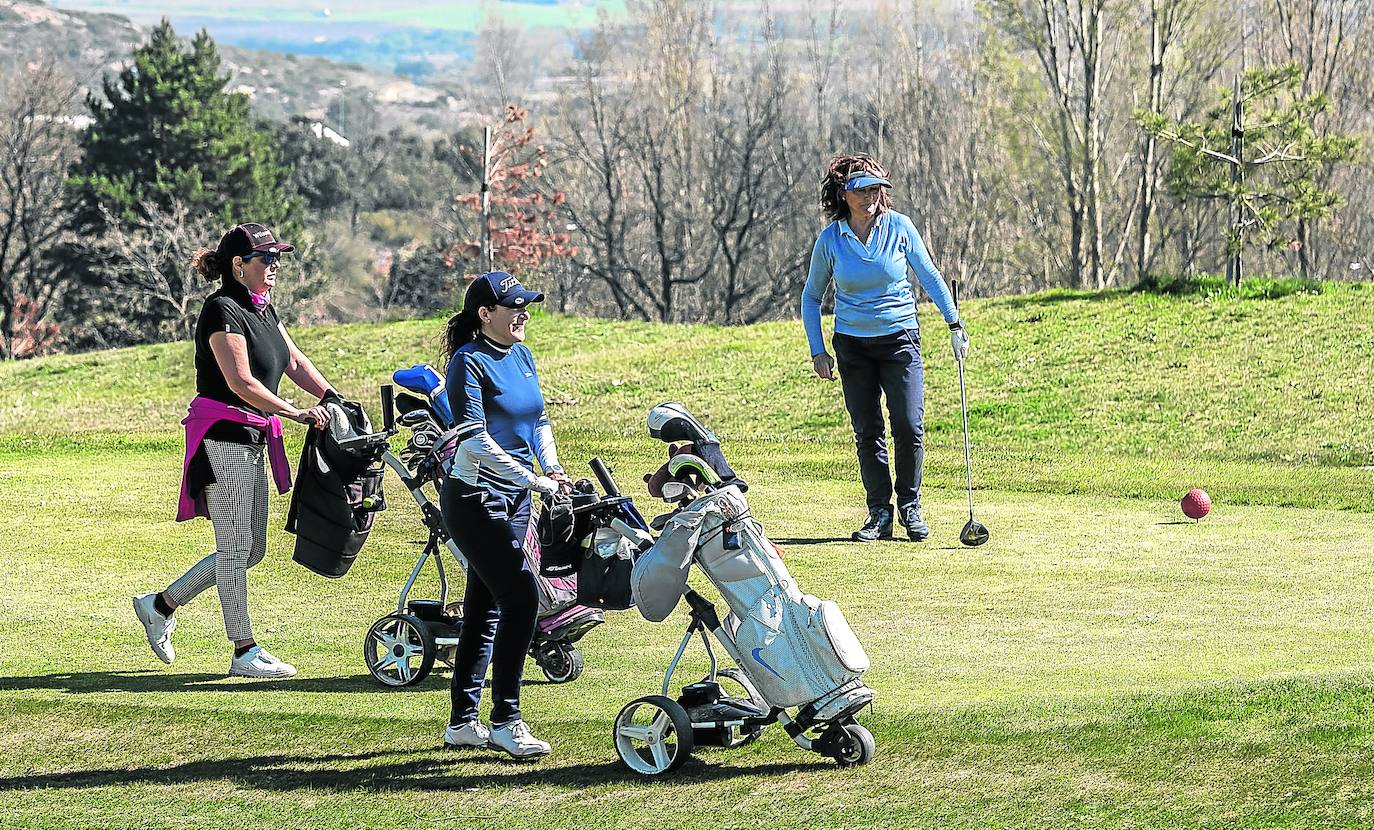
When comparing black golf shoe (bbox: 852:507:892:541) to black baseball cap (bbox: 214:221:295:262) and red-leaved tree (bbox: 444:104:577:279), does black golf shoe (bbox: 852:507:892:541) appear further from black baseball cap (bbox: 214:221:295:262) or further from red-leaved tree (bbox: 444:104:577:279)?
red-leaved tree (bbox: 444:104:577:279)

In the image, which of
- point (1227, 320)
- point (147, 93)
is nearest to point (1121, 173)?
point (147, 93)

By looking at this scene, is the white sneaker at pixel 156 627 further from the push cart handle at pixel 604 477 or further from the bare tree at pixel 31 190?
the bare tree at pixel 31 190

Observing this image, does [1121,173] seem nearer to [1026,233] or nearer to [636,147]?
[1026,233]

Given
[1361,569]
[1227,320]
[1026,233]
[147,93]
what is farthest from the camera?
[1026,233]

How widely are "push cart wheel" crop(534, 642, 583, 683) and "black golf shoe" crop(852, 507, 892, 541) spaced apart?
330 centimetres

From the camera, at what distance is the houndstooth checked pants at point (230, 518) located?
702 centimetres

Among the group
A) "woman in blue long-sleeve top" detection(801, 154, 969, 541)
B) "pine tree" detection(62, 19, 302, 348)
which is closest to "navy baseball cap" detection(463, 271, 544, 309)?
"woman in blue long-sleeve top" detection(801, 154, 969, 541)

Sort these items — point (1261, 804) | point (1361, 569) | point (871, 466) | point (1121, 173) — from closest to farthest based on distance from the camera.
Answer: point (1261, 804) → point (1361, 569) → point (871, 466) → point (1121, 173)

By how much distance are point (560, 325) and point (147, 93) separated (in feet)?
105

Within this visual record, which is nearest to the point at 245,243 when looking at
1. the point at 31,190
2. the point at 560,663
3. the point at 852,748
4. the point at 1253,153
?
the point at 560,663

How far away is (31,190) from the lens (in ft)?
188

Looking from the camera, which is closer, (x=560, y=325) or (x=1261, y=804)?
(x=1261, y=804)

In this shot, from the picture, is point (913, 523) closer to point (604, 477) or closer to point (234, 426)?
point (234, 426)

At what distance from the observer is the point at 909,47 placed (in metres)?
64.2
